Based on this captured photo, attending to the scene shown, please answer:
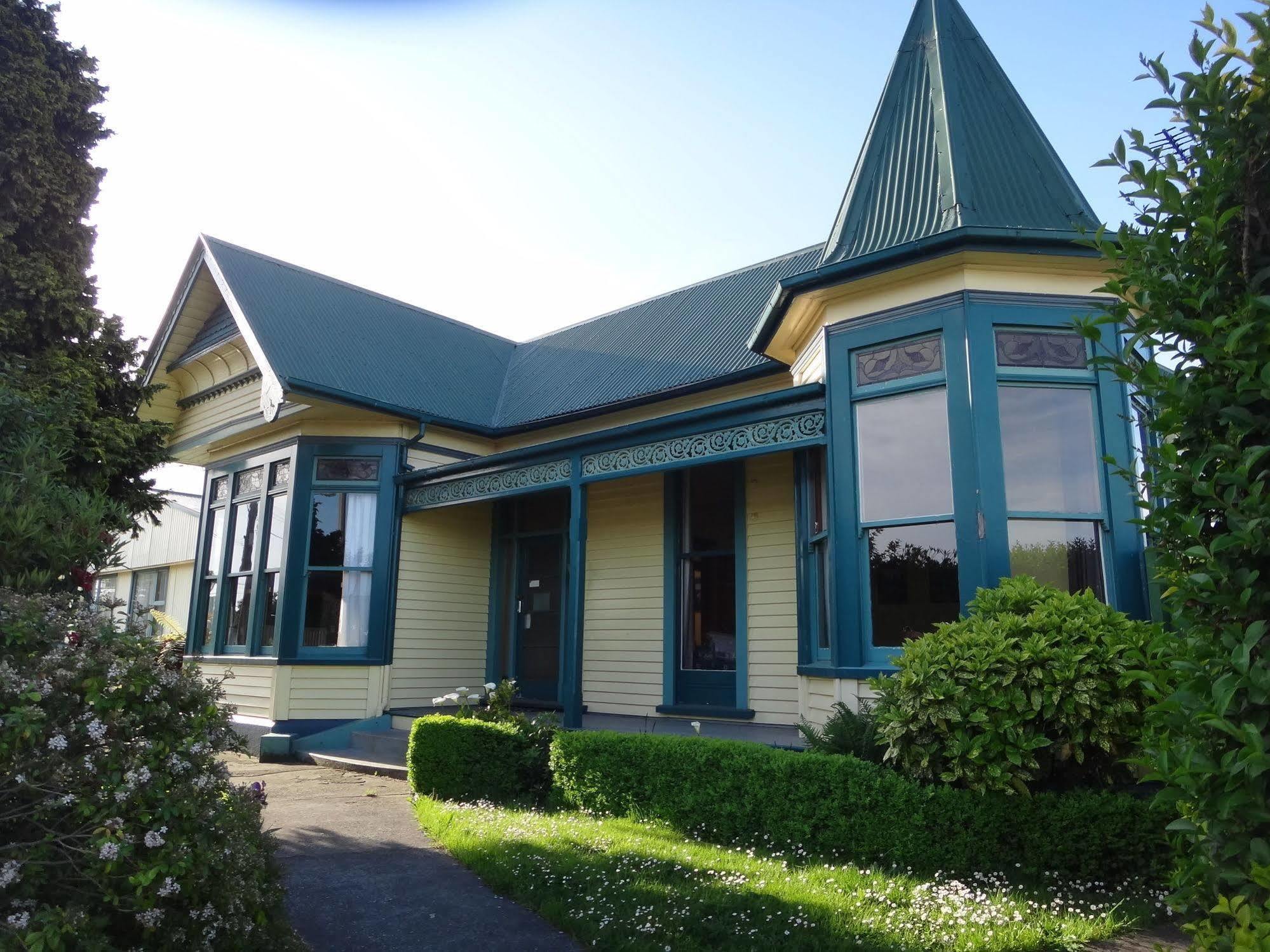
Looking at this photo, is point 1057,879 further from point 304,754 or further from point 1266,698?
point 304,754

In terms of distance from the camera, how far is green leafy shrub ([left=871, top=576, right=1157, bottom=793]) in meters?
5.60

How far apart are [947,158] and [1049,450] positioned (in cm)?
302

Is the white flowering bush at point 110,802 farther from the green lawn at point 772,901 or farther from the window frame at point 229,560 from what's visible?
the window frame at point 229,560

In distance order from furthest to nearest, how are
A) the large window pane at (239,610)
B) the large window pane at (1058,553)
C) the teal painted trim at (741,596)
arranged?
the large window pane at (239,610) < the teal painted trim at (741,596) < the large window pane at (1058,553)

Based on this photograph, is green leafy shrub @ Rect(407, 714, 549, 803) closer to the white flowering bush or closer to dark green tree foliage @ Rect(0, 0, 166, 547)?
dark green tree foliage @ Rect(0, 0, 166, 547)

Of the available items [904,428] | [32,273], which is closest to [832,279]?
[904,428]

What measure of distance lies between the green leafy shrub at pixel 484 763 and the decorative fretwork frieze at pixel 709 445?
3100 millimetres

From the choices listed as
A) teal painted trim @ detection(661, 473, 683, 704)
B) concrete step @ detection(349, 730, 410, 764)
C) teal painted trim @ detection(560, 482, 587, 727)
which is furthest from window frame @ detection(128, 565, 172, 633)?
teal painted trim @ detection(560, 482, 587, 727)

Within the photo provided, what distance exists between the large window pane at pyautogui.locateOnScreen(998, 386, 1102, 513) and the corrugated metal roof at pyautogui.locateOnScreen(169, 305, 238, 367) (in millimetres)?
11536

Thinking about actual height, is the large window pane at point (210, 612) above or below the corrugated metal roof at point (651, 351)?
below

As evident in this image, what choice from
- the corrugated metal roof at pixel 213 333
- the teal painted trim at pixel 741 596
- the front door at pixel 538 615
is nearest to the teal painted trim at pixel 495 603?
the front door at pixel 538 615

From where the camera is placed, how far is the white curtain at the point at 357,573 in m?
12.7

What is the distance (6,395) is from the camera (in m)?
5.52

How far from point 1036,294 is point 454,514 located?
29.5ft
